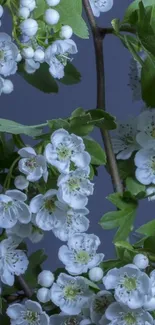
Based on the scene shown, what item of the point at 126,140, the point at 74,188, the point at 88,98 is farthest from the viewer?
the point at 88,98

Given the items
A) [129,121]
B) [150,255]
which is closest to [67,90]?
[129,121]

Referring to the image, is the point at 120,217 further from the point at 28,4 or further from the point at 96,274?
the point at 28,4

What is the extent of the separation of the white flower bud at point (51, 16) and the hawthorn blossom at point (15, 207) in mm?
147

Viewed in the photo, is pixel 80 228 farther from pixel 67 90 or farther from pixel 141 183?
pixel 67 90

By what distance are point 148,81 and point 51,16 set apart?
0.32 feet

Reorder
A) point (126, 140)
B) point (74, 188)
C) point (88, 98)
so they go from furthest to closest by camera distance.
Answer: point (88, 98), point (126, 140), point (74, 188)

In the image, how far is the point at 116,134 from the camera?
0.74 metres

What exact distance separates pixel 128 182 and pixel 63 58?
12cm

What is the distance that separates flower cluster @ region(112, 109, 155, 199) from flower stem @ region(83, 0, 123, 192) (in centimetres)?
2

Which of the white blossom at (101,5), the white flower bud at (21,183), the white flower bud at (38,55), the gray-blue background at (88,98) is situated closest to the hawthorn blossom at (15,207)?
the white flower bud at (21,183)

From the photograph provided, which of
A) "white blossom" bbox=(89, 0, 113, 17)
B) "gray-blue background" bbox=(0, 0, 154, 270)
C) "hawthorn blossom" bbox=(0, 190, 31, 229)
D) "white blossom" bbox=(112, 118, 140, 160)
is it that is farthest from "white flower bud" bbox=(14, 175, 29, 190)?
"gray-blue background" bbox=(0, 0, 154, 270)

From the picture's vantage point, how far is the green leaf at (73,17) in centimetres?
72

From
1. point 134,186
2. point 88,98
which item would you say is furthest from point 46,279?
point 88,98

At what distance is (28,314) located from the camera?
0.68 meters
